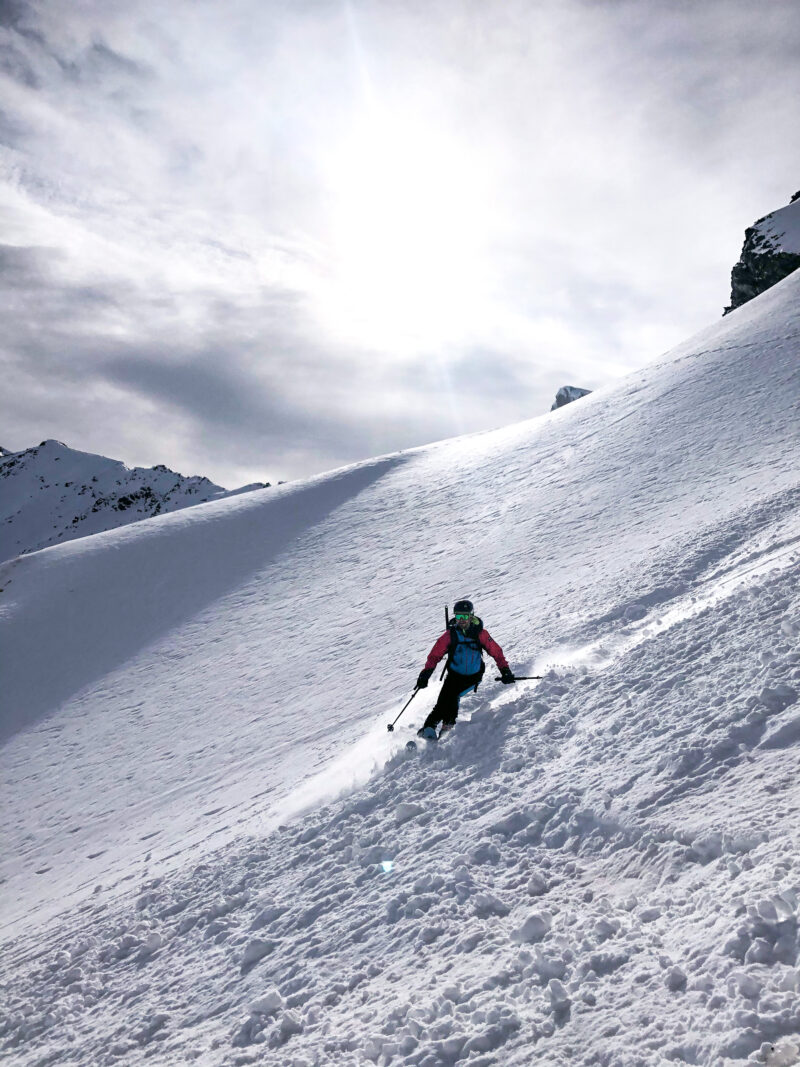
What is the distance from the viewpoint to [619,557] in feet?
40.1

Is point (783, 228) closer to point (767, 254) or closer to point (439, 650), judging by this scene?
point (767, 254)

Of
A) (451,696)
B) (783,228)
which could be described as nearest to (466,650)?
(451,696)

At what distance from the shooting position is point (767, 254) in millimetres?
59594

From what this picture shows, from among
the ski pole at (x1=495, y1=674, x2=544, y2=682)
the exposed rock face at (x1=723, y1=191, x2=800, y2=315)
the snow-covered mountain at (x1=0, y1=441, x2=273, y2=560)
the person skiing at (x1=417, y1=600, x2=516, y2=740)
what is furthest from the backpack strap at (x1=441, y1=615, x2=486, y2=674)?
the snow-covered mountain at (x1=0, y1=441, x2=273, y2=560)

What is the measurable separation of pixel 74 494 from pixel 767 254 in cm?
16197

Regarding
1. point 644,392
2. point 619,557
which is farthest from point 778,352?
point 619,557

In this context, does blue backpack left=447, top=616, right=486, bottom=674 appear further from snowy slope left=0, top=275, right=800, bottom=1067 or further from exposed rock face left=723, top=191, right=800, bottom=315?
exposed rock face left=723, top=191, right=800, bottom=315

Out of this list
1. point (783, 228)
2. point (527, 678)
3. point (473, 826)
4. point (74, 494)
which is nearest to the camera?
point (473, 826)

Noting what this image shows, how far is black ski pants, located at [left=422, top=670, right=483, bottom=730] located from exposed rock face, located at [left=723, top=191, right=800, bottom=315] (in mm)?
61441

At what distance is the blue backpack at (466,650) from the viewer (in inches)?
314

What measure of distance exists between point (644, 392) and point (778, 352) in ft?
16.1

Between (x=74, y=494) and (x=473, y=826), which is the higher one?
(x=74, y=494)

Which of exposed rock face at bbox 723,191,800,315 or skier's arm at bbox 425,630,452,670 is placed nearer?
skier's arm at bbox 425,630,452,670

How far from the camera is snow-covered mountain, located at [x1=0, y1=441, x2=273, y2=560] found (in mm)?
148875
